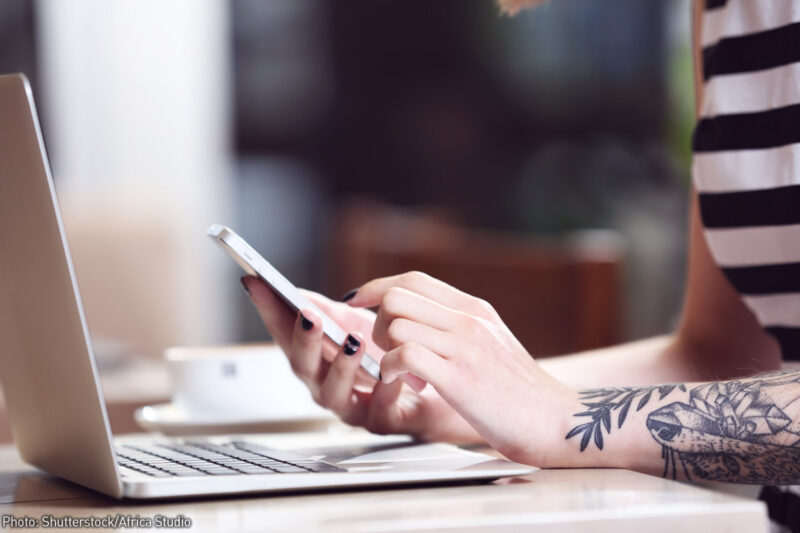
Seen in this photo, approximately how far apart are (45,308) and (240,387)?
306 millimetres

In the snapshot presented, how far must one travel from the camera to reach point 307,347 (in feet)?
2.01

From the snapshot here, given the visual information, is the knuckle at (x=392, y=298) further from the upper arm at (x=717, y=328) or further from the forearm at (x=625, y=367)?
the upper arm at (x=717, y=328)

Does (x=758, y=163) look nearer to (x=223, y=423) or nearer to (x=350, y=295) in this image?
(x=350, y=295)

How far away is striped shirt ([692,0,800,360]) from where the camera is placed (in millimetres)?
717

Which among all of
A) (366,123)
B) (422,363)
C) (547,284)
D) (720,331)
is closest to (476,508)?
(422,363)

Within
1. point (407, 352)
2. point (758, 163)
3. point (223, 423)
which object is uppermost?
point (758, 163)

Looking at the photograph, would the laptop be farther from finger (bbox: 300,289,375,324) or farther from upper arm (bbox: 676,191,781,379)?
upper arm (bbox: 676,191,781,379)

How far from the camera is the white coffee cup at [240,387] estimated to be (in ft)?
2.59

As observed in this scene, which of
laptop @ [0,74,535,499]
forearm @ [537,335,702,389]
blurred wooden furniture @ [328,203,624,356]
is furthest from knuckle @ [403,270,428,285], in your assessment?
blurred wooden furniture @ [328,203,624,356]

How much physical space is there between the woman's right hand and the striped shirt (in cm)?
26

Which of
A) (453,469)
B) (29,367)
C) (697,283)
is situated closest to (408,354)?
(453,469)

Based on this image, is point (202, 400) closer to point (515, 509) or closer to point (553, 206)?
point (515, 509)

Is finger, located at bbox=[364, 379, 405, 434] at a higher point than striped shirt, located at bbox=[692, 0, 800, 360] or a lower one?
lower

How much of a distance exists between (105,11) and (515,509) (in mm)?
3298
